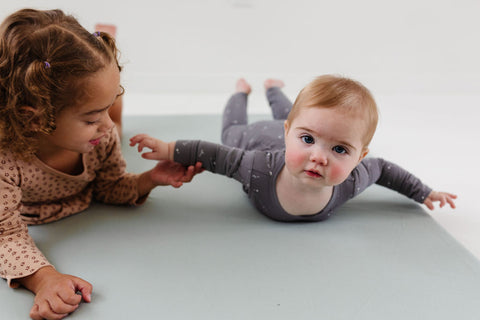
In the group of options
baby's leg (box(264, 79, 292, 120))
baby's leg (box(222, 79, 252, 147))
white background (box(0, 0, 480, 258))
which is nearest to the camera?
baby's leg (box(222, 79, 252, 147))

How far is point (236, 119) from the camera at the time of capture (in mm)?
1376

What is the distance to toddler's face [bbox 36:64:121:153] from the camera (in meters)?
0.83

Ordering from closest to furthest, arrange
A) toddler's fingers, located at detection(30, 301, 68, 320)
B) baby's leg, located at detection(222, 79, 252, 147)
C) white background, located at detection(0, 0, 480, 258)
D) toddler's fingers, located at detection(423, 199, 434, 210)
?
toddler's fingers, located at detection(30, 301, 68, 320) → toddler's fingers, located at detection(423, 199, 434, 210) → baby's leg, located at detection(222, 79, 252, 147) → white background, located at detection(0, 0, 480, 258)

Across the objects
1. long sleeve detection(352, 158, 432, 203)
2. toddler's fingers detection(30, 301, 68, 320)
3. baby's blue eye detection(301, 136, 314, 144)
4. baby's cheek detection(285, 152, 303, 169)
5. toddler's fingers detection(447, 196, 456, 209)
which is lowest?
toddler's fingers detection(30, 301, 68, 320)

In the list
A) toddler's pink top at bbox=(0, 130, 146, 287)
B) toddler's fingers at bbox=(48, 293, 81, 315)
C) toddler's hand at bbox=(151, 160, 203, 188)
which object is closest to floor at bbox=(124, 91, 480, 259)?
toddler's hand at bbox=(151, 160, 203, 188)

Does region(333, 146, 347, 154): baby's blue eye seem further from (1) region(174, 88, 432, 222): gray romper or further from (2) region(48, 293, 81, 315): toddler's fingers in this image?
(2) region(48, 293, 81, 315): toddler's fingers

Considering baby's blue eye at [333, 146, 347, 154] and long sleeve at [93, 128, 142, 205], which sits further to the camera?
long sleeve at [93, 128, 142, 205]

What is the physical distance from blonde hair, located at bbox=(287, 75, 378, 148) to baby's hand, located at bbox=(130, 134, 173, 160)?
32 centimetres

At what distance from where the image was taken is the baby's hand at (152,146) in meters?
1.05

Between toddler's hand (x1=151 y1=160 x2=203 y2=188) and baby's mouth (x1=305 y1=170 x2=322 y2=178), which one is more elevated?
baby's mouth (x1=305 y1=170 x2=322 y2=178)

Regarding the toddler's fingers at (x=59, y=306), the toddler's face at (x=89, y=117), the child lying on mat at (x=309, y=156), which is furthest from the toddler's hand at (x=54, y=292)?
the child lying on mat at (x=309, y=156)

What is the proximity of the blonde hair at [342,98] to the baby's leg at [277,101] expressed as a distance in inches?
20.2

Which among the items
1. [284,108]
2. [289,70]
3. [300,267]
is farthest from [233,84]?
[300,267]

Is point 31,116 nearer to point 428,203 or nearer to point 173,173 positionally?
point 173,173
